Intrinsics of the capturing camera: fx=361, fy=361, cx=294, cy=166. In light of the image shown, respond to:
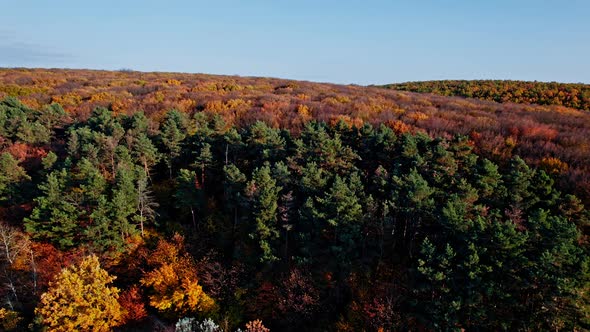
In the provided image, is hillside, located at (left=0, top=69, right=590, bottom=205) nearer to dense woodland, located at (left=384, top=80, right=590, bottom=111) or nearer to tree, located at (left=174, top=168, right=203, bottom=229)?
dense woodland, located at (left=384, top=80, right=590, bottom=111)

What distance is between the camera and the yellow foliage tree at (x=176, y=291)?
2986 centimetres

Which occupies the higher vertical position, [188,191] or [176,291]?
[188,191]

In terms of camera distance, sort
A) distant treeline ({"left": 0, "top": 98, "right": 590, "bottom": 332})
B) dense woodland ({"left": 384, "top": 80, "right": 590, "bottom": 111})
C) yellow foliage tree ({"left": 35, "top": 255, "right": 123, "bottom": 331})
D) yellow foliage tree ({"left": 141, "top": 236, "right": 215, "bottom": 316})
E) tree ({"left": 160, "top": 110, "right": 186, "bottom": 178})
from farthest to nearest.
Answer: dense woodland ({"left": 384, "top": 80, "right": 590, "bottom": 111}), tree ({"left": 160, "top": 110, "right": 186, "bottom": 178}), yellow foliage tree ({"left": 141, "top": 236, "right": 215, "bottom": 316}), yellow foliage tree ({"left": 35, "top": 255, "right": 123, "bottom": 331}), distant treeline ({"left": 0, "top": 98, "right": 590, "bottom": 332})

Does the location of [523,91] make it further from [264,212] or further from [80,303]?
[80,303]

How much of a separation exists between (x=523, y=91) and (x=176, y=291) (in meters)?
83.2

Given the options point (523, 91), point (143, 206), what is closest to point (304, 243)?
point (143, 206)

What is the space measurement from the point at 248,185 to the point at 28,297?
866 inches

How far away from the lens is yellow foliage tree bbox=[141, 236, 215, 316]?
98.0 ft

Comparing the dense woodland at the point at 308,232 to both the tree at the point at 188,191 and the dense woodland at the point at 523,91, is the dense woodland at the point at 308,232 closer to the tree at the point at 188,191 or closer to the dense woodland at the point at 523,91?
the tree at the point at 188,191

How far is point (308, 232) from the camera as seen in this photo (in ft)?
103

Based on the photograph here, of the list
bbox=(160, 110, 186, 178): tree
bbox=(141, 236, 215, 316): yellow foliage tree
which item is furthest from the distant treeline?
bbox=(160, 110, 186, 178): tree

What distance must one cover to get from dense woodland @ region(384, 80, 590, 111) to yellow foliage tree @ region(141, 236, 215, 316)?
72.9m

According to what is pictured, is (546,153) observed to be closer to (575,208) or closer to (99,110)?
(575,208)

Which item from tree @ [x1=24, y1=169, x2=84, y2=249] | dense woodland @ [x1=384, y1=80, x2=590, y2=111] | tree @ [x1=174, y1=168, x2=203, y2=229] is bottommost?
tree @ [x1=24, y1=169, x2=84, y2=249]
